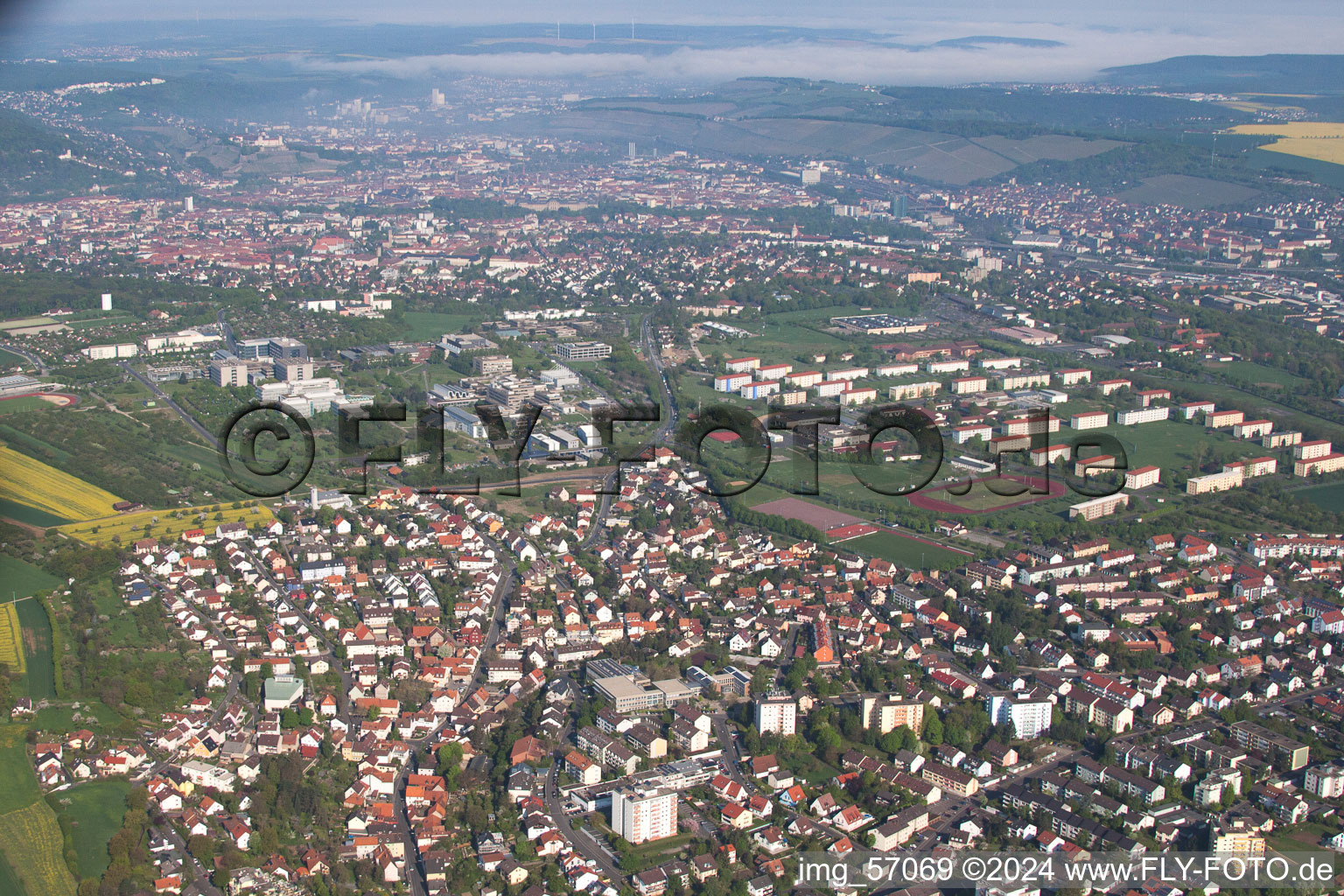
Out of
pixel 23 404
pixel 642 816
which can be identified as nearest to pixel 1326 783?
pixel 642 816

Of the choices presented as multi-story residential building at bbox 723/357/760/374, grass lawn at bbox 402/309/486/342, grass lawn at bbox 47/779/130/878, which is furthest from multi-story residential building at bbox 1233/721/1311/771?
grass lawn at bbox 402/309/486/342

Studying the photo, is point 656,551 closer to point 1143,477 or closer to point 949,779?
point 949,779

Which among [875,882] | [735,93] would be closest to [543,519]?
[875,882]

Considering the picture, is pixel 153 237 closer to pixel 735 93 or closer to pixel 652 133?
→ pixel 652 133

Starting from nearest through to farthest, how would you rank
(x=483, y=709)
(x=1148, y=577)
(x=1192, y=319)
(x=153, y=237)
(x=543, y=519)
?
1. (x=483, y=709)
2. (x=1148, y=577)
3. (x=543, y=519)
4. (x=1192, y=319)
5. (x=153, y=237)

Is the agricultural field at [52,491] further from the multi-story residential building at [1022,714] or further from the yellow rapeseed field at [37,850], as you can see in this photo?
the multi-story residential building at [1022,714]
